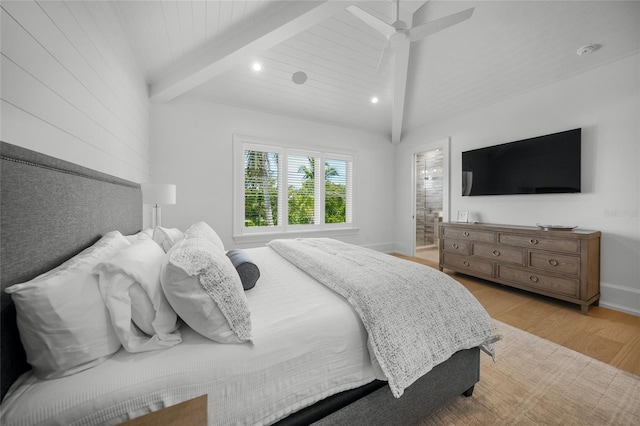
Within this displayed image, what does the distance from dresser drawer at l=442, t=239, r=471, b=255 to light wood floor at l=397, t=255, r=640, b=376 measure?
62 centimetres

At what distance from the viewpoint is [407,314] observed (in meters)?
1.17

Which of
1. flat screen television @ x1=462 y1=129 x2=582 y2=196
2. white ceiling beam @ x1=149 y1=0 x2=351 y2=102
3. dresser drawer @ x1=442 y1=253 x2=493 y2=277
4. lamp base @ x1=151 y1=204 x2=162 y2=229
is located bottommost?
dresser drawer @ x1=442 y1=253 x2=493 y2=277

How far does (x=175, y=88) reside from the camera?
2.94m

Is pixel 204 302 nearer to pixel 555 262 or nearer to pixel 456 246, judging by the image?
pixel 555 262

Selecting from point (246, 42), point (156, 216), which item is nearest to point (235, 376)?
point (156, 216)

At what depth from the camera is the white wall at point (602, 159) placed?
253 centimetres

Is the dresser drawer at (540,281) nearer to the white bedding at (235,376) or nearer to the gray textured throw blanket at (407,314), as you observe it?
the gray textured throw blanket at (407,314)

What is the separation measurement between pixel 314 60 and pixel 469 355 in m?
3.44

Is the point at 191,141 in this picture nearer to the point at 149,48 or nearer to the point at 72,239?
the point at 149,48

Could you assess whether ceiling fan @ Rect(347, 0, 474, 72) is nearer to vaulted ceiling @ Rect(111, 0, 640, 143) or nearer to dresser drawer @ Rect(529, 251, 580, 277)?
vaulted ceiling @ Rect(111, 0, 640, 143)

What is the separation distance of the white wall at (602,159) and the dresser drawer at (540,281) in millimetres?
487

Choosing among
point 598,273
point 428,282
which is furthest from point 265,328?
point 598,273

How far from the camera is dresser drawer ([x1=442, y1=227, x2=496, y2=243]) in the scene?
3284mm

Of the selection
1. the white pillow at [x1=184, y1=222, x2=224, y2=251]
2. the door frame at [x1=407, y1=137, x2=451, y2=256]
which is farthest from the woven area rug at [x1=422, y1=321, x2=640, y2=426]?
the door frame at [x1=407, y1=137, x2=451, y2=256]
